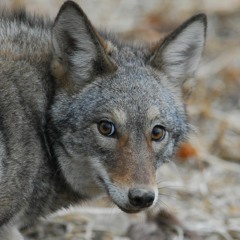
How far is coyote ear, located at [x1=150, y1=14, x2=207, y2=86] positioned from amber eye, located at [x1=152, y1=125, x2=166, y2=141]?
2.16 ft

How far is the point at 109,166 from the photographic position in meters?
6.50

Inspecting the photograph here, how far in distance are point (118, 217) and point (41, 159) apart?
188cm

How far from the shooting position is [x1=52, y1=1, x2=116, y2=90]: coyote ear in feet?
22.0

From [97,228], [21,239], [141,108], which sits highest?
[141,108]

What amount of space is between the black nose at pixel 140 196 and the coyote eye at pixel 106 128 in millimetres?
525

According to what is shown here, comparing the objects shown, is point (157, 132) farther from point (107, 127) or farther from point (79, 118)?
point (79, 118)

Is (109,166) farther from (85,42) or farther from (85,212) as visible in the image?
(85,212)

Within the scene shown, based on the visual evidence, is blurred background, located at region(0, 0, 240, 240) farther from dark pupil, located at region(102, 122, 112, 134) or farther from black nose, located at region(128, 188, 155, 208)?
black nose, located at region(128, 188, 155, 208)

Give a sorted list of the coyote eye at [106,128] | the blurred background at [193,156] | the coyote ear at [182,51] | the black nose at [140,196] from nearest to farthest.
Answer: the black nose at [140,196] → the coyote eye at [106,128] → the coyote ear at [182,51] → the blurred background at [193,156]

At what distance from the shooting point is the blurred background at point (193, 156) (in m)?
8.23

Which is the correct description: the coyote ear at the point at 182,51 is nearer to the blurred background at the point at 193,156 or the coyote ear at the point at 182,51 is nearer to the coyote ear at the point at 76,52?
the blurred background at the point at 193,156

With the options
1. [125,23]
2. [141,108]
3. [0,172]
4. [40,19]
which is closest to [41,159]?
[0,172]

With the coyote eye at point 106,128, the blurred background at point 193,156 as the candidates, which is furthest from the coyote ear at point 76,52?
the blurred background at point 193,156

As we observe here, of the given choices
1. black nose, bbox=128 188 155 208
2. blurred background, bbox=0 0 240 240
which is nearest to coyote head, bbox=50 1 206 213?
black nose, bbox=128 188 155 208
